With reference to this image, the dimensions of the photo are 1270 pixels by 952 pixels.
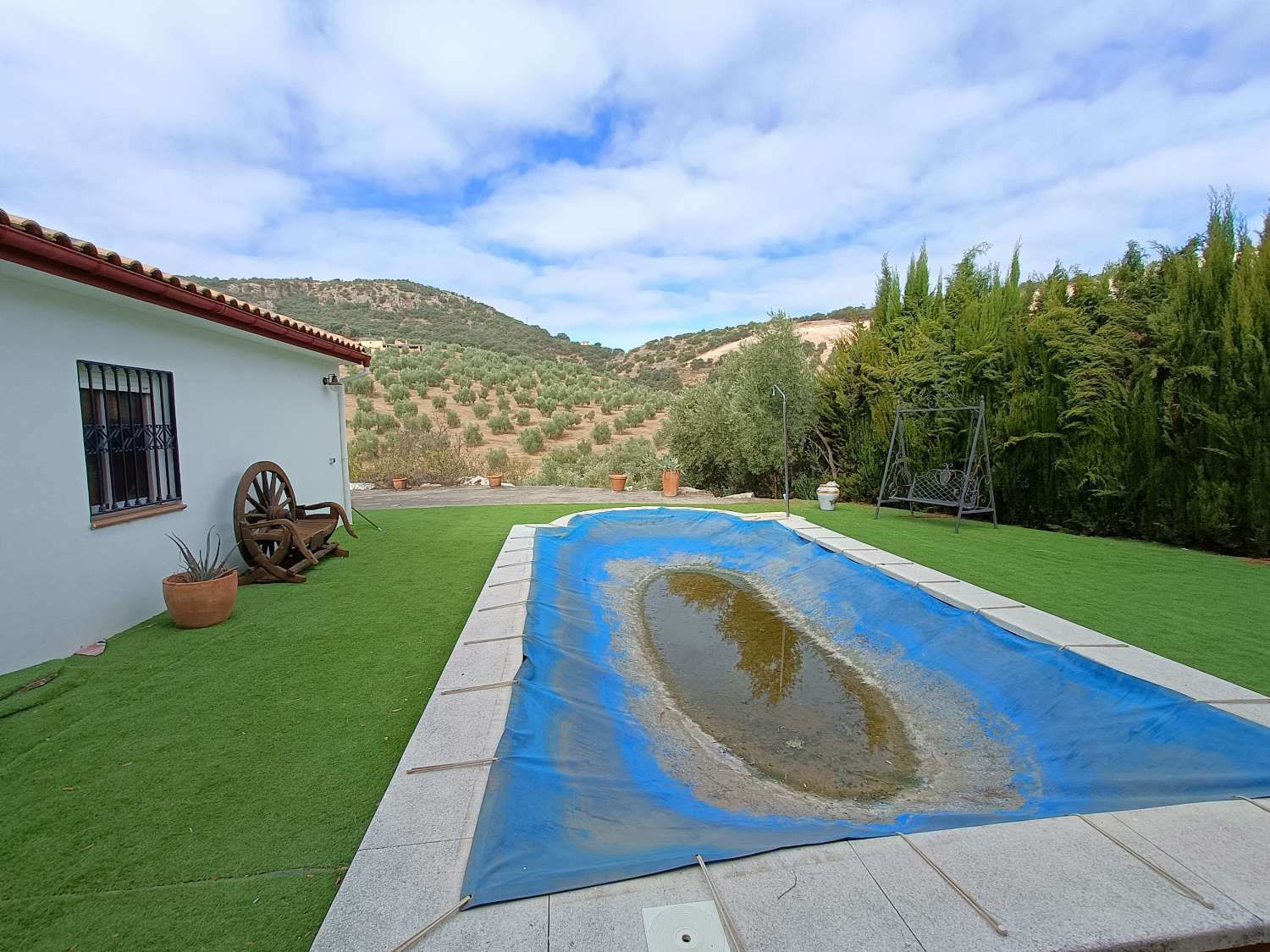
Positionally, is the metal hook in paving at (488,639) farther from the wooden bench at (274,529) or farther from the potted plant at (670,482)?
the potted plant at (670,482)

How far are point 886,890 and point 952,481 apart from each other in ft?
26.5

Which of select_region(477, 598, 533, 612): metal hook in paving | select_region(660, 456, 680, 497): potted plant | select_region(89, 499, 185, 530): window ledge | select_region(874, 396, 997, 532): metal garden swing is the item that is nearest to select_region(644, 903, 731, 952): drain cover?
select_region(477, 598, 533, 612): metal hook in paving

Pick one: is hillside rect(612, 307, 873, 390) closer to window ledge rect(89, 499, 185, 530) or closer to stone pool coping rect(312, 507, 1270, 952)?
window ledge rect(89, 499, 185, 530)

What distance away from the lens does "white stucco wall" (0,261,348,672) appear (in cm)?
381

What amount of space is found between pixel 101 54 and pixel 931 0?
1081 cm

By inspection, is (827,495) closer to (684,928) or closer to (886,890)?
(886,890)

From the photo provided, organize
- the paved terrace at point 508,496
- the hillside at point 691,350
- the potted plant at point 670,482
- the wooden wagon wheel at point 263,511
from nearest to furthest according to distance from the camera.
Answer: the wooden wagon wheel at point 263,511 → the paved terrace at point 508,496 → the potted plant at point 670,482 → the hillside at point 691,350

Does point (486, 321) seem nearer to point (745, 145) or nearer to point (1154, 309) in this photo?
point (745, 145)

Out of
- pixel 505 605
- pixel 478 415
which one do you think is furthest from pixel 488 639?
pixel 478 415

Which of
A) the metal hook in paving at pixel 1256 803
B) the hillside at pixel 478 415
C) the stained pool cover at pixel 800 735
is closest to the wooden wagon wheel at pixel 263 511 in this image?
the stained pool cover at pixel 800 735

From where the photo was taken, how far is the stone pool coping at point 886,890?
178 centimetres

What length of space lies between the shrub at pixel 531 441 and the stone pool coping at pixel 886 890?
1764 cm

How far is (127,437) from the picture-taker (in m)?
4.89

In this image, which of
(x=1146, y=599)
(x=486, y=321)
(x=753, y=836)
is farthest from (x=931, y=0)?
(x=486, y=321)
